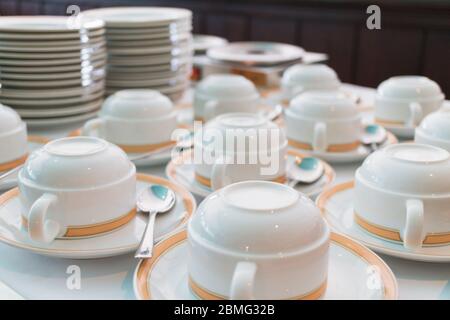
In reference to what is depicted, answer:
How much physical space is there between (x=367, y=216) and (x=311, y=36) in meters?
1.57

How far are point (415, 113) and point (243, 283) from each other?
631 millimetres

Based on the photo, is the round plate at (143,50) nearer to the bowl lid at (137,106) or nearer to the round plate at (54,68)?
the round plate at (54,68)

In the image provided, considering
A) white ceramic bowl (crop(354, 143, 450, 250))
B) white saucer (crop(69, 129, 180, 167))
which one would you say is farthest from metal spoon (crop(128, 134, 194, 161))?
white ceramic bowl (crop(354, 143, 450, 250))

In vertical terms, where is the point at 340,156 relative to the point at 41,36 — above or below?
below

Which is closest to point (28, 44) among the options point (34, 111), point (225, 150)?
point (34, 111)

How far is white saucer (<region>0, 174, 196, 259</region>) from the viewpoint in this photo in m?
0.55

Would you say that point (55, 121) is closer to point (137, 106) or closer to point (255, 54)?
point (137, 106)

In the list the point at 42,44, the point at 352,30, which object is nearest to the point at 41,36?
the point at 42,44

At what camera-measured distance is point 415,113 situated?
0.95m

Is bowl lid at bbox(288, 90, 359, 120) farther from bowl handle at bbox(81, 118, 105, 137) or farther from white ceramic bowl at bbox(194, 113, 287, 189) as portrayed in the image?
bowl handle at bbox(81, 118, 105, 137)

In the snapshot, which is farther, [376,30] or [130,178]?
[376,30]

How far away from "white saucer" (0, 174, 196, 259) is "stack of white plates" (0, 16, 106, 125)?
12.7 inches
